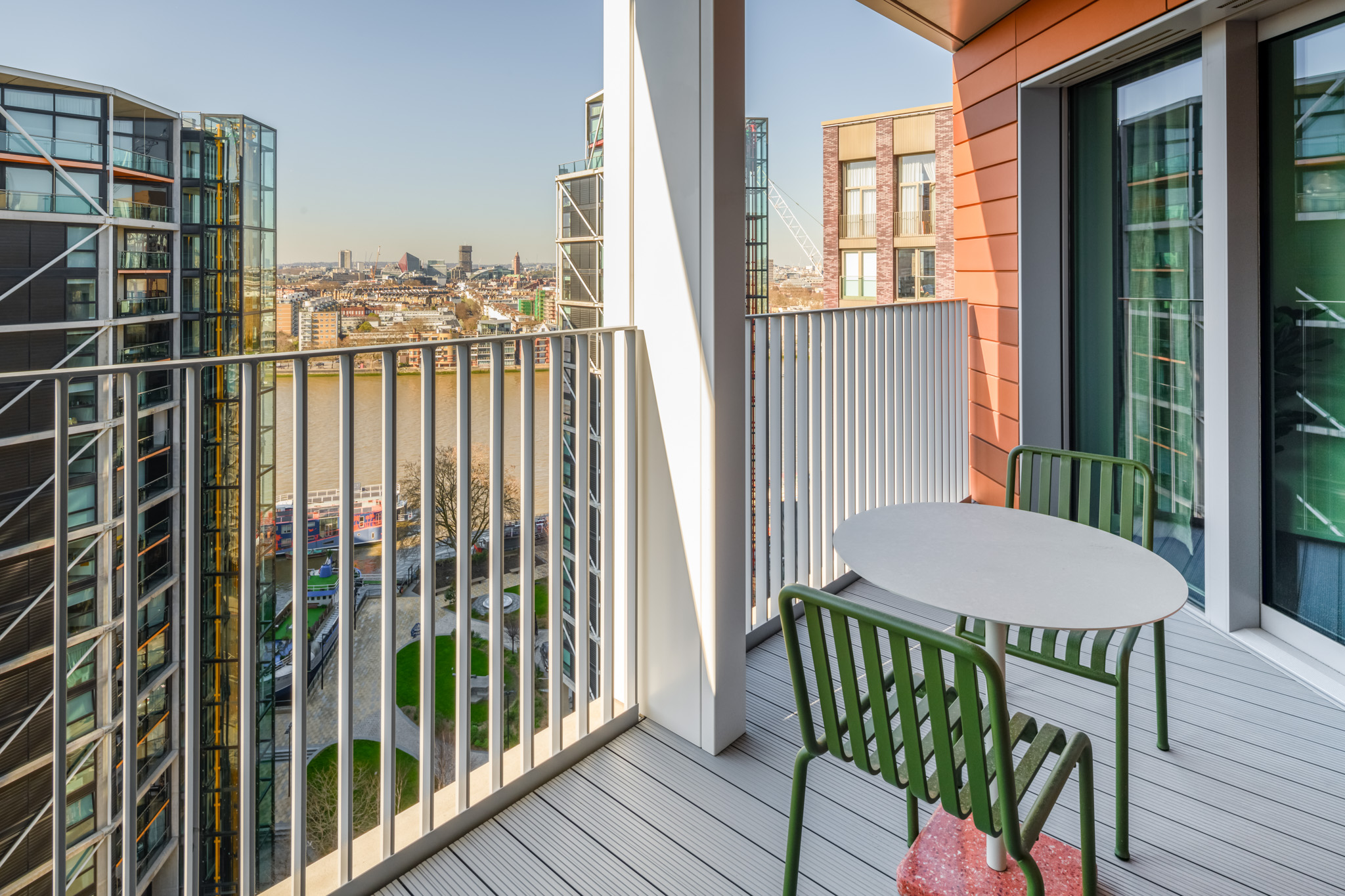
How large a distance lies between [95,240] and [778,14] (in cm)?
1832

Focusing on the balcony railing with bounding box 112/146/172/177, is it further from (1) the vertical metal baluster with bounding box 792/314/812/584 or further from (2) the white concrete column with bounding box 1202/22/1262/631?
(2) the white concrete column with bounding box 1202/22/1262/631

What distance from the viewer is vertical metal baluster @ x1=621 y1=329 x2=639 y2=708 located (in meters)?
2.29

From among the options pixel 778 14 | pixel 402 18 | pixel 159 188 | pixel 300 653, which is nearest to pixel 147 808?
pixel 300 653

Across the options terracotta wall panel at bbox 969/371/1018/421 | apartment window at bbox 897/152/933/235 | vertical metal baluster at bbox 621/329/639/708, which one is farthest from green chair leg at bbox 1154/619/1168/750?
apartment window at bbox 897/152/933/235

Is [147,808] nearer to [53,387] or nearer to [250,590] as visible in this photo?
[250,590]

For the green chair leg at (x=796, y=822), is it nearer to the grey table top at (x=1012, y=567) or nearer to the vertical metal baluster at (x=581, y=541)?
the grey table top at (x=1012, y=567)

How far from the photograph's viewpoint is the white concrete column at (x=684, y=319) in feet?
6.81

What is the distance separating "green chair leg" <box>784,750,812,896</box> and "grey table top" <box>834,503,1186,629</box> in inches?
15.0

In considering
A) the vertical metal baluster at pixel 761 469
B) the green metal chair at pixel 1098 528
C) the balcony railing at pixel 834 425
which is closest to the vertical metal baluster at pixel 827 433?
the balcony railing at pixel 834 425

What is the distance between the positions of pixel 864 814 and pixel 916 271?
1963 cm

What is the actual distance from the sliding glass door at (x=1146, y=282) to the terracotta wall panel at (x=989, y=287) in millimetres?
297

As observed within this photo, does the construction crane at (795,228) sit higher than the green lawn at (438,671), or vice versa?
the construction crane at (795,228)

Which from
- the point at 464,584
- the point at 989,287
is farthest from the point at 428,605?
the point at 989,287

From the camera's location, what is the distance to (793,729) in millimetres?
2320
